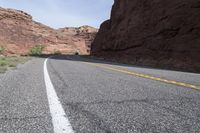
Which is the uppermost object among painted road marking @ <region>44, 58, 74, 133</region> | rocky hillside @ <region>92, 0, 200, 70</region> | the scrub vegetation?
rocky hillside @ <region>92, 0, 200, 70</region>

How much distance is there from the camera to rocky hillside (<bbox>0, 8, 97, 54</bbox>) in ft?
253

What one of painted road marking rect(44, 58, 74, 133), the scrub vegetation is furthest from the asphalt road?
the scrub vegetation

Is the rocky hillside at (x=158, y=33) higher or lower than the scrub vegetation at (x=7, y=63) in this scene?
higher

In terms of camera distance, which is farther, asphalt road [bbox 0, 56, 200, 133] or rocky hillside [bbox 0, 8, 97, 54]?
rocky hillside [bbox 0, 8, 97, 54]

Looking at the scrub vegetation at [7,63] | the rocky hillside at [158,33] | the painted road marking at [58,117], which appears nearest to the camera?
the painted road marking at [58,117]

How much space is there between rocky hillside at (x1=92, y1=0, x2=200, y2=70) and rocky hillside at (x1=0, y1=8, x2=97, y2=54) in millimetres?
42156

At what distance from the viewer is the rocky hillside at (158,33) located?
78.9 ft

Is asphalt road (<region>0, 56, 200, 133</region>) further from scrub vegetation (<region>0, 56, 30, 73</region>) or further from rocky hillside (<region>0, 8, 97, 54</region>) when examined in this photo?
rocky hillside (<region>0, 8, 97, 54</region>)

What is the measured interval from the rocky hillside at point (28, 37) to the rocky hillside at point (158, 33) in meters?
42.2

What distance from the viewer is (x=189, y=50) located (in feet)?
76.7

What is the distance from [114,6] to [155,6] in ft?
54.0

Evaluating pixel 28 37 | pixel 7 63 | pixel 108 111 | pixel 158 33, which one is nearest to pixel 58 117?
pixel 108 111

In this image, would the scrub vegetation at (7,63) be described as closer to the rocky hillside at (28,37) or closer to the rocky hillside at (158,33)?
the rocky hillside at (158,33)

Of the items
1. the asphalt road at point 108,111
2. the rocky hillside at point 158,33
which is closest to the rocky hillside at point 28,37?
the rocky hillside at point 158,33
